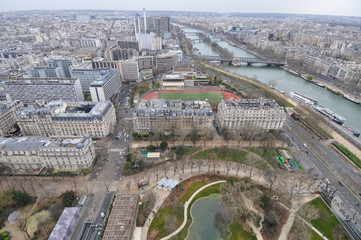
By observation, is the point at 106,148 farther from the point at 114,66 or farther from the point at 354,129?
the point at 354,129

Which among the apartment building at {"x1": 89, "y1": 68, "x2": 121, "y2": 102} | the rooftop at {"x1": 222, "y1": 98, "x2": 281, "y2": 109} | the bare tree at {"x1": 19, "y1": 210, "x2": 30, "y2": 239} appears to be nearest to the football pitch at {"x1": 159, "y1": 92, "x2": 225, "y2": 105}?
the apartment building at {"x1": 89, "y1": 68, "x2": 121, "y2": 102}

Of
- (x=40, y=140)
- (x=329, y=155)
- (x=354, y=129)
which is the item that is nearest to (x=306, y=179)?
(x=329, y=155)

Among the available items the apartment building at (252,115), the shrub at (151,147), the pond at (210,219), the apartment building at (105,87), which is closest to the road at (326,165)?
→ the apartment building at (252,115)

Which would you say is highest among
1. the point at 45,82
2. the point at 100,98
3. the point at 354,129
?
the point at 45,82

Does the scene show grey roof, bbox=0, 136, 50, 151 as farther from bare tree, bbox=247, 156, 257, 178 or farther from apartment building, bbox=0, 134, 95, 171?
bare tree, bbox=247, 156, 257, 178

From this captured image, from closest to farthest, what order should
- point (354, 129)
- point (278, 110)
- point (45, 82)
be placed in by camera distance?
point (278, 110), point (354, 129), point (45, 82)

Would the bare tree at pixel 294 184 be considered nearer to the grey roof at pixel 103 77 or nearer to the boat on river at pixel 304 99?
the boat on river at pixel 304 99
